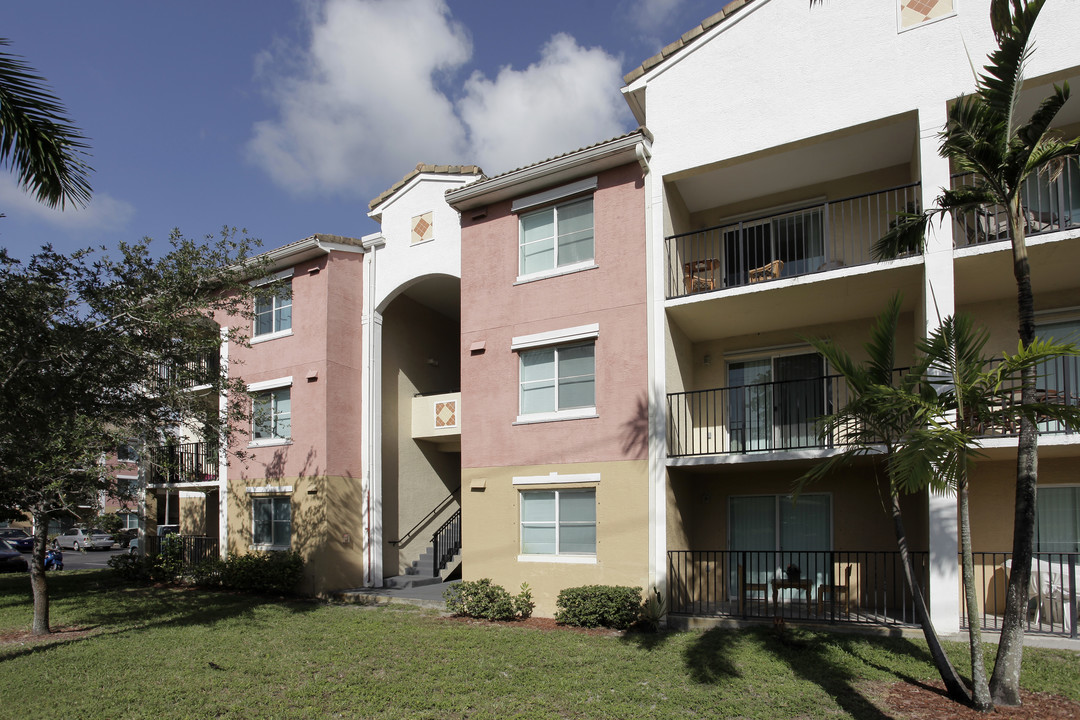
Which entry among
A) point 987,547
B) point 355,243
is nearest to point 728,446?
point 987,547

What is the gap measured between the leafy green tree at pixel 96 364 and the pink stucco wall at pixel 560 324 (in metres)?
4.65

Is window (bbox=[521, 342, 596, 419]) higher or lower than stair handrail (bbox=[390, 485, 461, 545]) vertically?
higher

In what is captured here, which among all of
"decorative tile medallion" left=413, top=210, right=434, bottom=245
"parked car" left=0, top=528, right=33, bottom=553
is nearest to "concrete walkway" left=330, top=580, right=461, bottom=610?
"decorative tile medallion" left=413, top=210, right=434, bottom=245

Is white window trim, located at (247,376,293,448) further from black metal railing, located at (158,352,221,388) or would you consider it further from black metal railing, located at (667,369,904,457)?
black metal railing, located at (667,369,904,457)

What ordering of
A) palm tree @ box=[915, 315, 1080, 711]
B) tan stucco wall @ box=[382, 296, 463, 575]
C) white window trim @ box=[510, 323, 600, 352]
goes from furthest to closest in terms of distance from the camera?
tan stucco wall @ box=[382, 296, 463, 575] → white window trim @ box=[510, 323, 600, 352] → palm tree @ box=[915, 315, 1080, 711]

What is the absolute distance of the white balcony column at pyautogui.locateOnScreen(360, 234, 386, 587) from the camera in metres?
18.5

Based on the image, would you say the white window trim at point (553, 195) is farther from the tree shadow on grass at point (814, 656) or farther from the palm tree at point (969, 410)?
the tree shadow on grass at point (814, 656)

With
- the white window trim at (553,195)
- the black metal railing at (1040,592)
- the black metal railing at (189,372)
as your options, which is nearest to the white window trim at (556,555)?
the white window trim at (553,195)

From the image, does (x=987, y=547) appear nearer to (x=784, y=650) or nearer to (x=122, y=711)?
(x=784, y=650)

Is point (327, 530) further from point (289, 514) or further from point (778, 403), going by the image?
point (778, 403)

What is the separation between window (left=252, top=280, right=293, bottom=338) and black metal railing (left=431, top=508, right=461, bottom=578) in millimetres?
6692

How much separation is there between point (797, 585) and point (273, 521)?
1294 cm

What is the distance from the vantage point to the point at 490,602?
14.5m

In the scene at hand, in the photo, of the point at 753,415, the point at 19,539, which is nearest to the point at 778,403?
the point at 753,415
